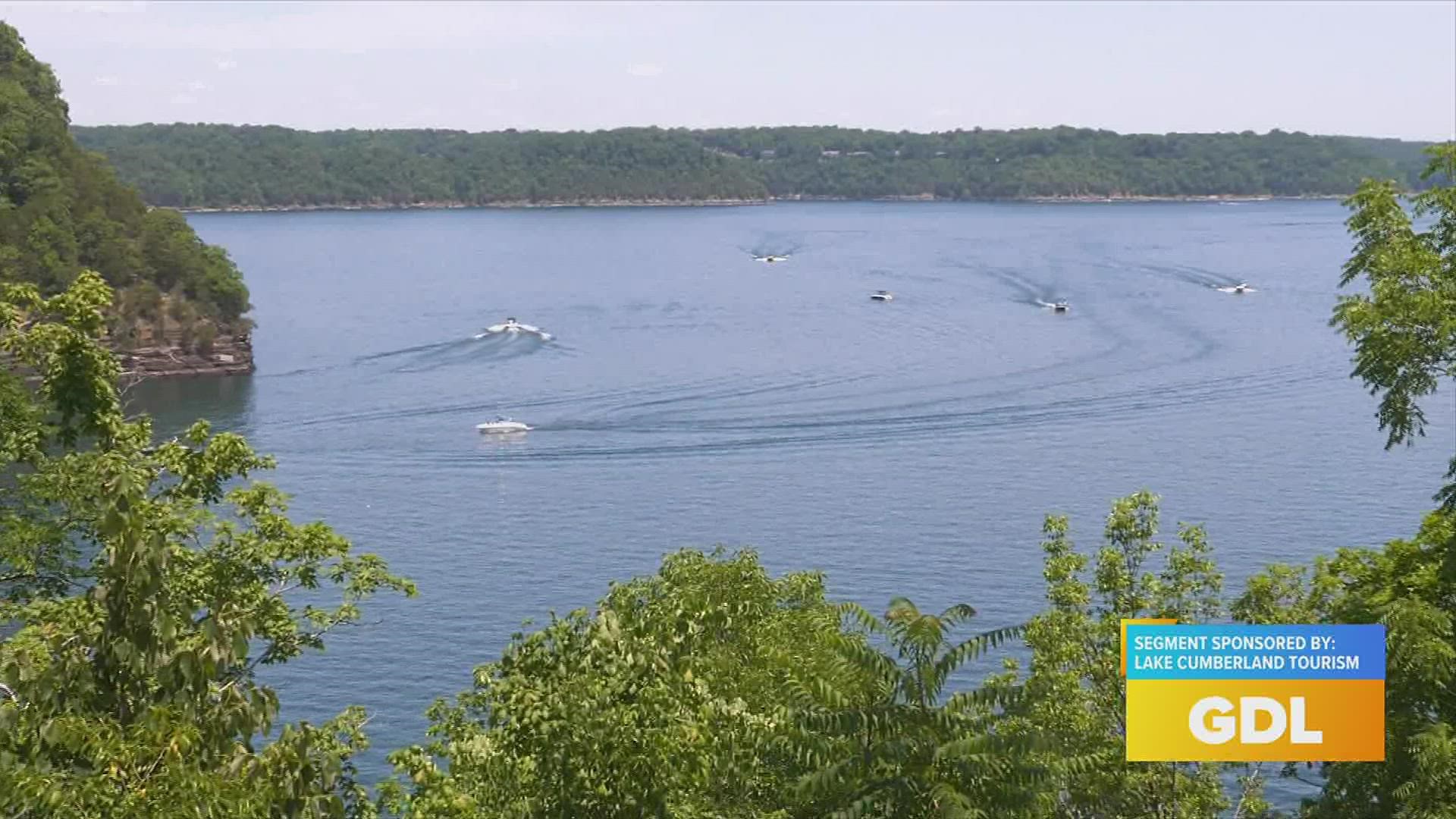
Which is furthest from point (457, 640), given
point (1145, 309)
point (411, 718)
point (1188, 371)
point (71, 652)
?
point (1145, 309)

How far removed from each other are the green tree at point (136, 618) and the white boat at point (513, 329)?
103 metres

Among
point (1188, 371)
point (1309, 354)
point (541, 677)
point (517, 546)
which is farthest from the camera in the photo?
point (1309, 354)

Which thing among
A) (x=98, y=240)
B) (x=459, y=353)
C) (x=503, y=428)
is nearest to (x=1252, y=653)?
Answer: (x=503, y=428)

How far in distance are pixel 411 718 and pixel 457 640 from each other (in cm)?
724

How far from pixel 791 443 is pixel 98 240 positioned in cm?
6024

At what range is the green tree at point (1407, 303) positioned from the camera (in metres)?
24.3

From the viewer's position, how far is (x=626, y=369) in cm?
11131

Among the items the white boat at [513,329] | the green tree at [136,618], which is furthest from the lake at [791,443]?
the green tree at [136,618]

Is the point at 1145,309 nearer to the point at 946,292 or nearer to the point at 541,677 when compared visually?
Answer: the point at 946,292

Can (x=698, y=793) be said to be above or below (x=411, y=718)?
above

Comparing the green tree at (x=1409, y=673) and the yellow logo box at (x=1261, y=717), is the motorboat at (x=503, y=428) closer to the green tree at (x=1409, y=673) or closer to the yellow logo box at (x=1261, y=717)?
the green tree at (x=1409, y=673)

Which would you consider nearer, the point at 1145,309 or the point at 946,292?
the point at 1145,309

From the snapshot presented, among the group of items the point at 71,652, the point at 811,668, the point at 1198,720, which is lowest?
the point at 1198,720
